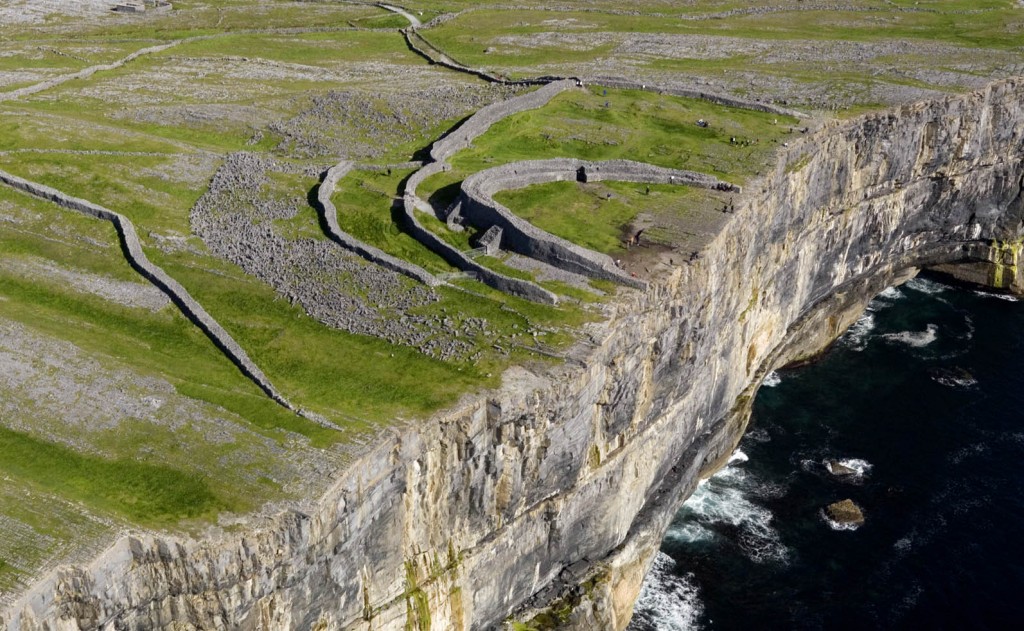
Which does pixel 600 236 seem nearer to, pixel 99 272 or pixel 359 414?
pixel 359 414

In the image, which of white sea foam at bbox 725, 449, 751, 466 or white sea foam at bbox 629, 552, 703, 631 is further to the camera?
white sea foam at bbox 725, 449, 751, 466

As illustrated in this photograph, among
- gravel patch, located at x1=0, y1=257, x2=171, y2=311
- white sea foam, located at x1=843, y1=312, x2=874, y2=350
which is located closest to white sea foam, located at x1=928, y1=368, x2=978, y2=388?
white sea foam, located at x1=843, y1=312, x2=874, y2=350

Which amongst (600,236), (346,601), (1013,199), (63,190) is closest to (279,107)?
(63,190)

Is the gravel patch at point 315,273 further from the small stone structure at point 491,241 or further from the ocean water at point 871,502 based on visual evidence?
the ocean water at point 871,502

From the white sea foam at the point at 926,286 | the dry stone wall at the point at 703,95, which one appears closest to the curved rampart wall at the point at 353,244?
the dry stone wall at the point at 703,95

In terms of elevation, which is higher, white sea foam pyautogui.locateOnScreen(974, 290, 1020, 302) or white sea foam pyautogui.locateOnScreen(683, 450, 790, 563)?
A: white sea foam pyautogui.locateOnScreen(974, 290, 1020, 302)

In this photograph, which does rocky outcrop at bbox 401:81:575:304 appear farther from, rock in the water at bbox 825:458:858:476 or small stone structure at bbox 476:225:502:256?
rock in the water at bbox 825:458:858:476
